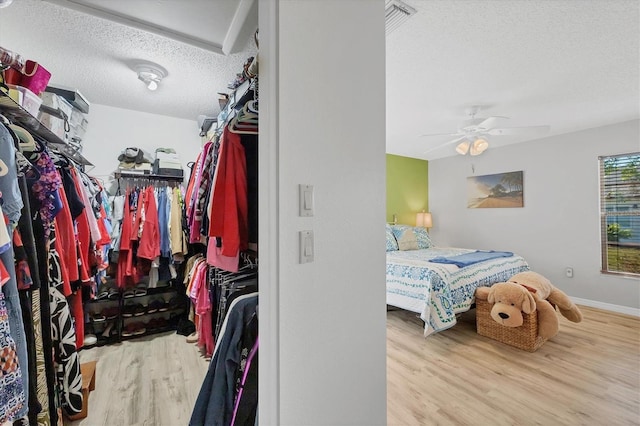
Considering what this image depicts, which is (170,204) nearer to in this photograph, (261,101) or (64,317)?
(64,317)

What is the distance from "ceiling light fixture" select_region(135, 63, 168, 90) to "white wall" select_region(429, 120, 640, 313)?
4770 millimetres

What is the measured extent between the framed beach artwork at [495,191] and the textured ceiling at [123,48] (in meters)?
4.30

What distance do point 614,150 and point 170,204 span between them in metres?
5.27

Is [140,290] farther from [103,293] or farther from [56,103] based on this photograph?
[56,103]

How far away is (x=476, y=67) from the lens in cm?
221

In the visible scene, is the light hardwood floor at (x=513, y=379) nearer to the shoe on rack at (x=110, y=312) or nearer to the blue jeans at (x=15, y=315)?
the blue jeans at (x=15, y=315)

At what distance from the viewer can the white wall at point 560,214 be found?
349cm

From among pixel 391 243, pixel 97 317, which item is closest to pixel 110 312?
pixel 97 317

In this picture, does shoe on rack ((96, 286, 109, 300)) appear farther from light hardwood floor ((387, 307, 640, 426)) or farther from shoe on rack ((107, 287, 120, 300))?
light hardwood floor ((387, 307, 640, 426))

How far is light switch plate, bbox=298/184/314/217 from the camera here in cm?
91

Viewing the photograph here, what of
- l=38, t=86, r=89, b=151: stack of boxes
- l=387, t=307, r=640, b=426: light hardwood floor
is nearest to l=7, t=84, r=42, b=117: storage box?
l=38, t=86, r=89, b=151: stack of boxes

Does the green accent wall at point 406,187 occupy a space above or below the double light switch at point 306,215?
above

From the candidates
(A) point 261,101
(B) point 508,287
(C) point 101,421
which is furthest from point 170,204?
(B) point 508,287

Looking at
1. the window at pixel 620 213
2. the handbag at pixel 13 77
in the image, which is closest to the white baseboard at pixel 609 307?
the window at pixel 620 213
